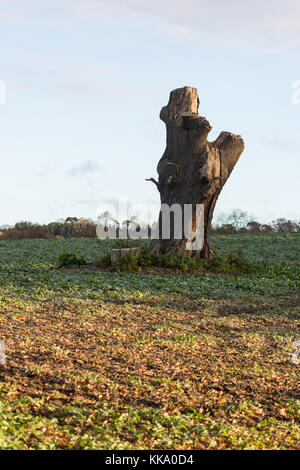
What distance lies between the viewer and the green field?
14.9ft

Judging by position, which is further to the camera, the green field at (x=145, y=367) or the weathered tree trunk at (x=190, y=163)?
the weathered tree trunk at (x=190, y=163)

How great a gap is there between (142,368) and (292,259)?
1501 centimetres

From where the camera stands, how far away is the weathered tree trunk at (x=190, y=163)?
15.6m

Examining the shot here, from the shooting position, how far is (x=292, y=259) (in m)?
20.2

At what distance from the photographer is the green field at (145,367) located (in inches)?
179

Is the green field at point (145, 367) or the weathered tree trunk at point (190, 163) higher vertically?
the weathered tree trunk at point (190, 163)

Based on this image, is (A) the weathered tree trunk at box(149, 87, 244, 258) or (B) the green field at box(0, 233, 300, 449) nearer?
(B) the green field at box(0, 233, 300, 449)

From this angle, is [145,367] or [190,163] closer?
[145,367]

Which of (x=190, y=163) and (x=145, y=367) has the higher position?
(x=190, y=163)

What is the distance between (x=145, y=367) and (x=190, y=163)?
10214 mm

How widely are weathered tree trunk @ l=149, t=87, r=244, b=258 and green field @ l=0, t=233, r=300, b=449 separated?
3.92 m

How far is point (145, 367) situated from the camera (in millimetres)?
6242

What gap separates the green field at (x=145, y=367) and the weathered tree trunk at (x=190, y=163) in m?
3.92

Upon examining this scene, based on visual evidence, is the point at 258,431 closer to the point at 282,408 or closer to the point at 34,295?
the point at 282,408
